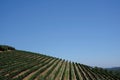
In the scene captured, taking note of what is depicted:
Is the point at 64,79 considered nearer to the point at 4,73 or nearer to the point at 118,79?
the point at 4,73

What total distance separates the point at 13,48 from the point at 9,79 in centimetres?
4428

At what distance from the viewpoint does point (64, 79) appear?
95.7ft

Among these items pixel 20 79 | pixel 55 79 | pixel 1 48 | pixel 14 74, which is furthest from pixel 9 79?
pixel 1 48

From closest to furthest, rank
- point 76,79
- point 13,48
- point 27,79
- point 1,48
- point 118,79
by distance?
point 27,79
point 76,79
point 118,79
point 1,48
point 13,48

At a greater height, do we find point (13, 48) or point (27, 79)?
point (13, 48)

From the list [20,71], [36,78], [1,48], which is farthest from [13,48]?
[36,78]

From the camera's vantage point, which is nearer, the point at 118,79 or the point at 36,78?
the point at 36,78

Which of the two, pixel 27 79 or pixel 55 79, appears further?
pixel 55 79

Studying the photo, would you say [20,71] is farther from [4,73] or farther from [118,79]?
[118,79]

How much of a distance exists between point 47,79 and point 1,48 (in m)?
34.1

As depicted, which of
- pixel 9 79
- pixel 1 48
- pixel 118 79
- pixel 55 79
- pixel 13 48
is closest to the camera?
pixel 9 79

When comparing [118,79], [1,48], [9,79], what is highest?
[1,48]

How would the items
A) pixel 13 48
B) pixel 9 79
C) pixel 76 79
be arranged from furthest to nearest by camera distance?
1. pixel 13 48
2. pixel 76 79
3. pixel 9 79

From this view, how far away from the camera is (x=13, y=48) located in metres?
67.9
